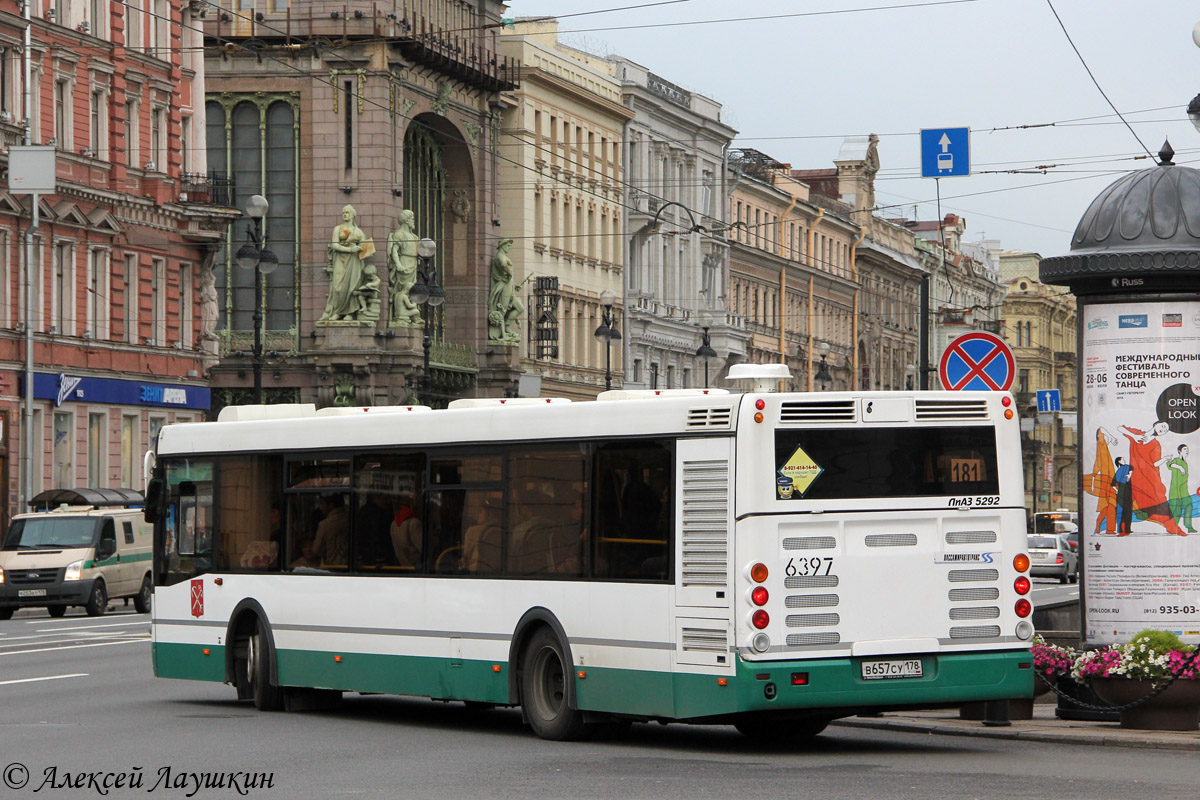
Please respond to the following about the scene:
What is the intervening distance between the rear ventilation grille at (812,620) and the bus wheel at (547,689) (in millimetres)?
2169

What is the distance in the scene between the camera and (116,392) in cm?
5506

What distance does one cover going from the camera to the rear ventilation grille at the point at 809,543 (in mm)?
15344

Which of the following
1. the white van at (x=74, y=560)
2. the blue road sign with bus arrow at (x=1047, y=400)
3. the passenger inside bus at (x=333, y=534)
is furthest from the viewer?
the blue road sign with bus arrow at (x=1047, y=400)

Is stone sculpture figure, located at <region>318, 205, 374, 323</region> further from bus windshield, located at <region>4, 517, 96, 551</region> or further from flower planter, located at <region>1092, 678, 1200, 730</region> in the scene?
flower planter, located at <region>1092, 678, 1200, 730</region>

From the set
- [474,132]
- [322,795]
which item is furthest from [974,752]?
[474,132]

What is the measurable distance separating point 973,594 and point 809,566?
1.29 meters

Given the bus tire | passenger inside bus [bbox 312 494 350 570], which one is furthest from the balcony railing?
Answer: passenger inside bus [bbox 312 494 350 570]

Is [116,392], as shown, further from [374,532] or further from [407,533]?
[407,533]

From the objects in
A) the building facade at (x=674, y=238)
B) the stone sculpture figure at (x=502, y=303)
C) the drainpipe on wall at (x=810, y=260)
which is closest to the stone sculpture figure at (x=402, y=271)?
the stone sculpture figure at (x=502, y=303)

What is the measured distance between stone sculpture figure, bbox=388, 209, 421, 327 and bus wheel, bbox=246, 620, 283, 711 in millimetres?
46094

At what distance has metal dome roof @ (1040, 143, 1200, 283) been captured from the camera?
675 inches

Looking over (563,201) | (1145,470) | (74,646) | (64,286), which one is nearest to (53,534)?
(74,646)

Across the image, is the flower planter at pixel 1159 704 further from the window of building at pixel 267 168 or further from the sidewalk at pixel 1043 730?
the window of building at pixel 267 168

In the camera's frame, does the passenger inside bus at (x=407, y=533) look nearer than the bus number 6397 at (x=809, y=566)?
No
